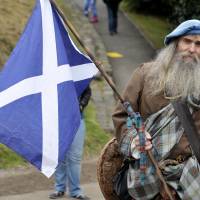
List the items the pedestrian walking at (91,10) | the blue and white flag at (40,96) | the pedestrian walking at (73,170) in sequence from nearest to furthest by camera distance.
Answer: the blue and white flag at (40,96) → the pedestrian walking at (73,170) → the pedestrian walking at (91,10)

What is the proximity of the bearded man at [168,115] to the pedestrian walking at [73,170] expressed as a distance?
258cm

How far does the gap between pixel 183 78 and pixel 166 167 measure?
585mm

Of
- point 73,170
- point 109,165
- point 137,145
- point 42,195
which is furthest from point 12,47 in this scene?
point 137,145

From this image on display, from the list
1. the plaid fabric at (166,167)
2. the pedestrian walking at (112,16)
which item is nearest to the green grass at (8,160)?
the plaid fabric at (166,167)

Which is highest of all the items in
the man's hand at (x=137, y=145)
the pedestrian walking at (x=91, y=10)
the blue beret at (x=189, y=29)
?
the blue beret at (x=189, y=29)

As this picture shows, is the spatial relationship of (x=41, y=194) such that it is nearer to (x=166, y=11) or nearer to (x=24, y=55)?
(x=24, y=55)

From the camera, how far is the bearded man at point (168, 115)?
4.25 metres

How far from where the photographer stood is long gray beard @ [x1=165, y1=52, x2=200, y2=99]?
171 inches

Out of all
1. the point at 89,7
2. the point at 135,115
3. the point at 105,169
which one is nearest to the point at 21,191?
the point at 105,169

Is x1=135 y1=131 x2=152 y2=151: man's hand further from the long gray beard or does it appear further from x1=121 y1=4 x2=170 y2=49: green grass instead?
x1=121 y1=4 x2=170 y2=49: green grass

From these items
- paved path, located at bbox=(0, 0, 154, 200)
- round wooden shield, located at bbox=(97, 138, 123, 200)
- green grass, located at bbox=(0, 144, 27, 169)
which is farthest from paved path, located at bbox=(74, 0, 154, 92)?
round wooden shield, located at bbox=(97, 138, 123, 200)

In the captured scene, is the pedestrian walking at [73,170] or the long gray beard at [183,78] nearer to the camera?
the long gray beard at [183,78]

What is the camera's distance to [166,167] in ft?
14.0

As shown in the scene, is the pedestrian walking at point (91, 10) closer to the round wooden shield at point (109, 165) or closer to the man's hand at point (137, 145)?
the round wooden shield at point (109, 165)
